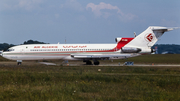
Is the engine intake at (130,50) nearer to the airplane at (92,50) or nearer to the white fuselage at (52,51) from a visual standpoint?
the airplane at (92,50)

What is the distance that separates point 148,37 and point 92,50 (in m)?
10.0

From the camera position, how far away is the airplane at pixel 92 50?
41625mm

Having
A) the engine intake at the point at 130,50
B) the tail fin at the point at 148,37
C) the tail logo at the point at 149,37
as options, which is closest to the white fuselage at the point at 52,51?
the engine intake at the point at 130,50

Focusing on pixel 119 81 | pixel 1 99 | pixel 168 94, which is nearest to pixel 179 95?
pixel 168 94

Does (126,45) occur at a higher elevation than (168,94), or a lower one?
higher

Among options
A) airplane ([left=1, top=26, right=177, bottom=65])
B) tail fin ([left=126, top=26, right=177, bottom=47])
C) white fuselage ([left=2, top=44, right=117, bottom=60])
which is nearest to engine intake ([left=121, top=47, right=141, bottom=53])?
airplane ([left=1, top=26, right=177, bottom=65])

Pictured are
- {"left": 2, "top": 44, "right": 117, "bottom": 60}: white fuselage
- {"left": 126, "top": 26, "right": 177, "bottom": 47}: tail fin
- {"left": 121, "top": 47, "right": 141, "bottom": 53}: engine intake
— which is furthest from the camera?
{"left": 126, "top": 26, "right": 177, "bottom": 47}: tail fin

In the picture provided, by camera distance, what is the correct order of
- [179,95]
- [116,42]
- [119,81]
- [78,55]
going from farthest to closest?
[116,42] < [78,55] < [119,81] < [179,95]

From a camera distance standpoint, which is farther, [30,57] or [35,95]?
[30,57]

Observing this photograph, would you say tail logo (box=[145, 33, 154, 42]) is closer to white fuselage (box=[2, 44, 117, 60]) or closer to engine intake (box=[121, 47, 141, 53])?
engine intake (box=[121, 47, 141, 53])

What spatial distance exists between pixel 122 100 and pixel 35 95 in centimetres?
465

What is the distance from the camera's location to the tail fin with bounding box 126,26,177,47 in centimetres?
4328

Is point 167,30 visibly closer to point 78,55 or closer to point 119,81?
point 78,55

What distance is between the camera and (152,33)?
43281mm
